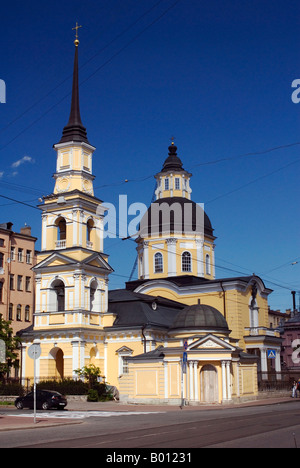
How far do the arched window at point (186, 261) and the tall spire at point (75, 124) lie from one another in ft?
55.3

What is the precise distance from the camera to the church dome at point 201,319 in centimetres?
4034

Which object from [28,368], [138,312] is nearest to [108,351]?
[138,312]

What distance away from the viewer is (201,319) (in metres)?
40.5

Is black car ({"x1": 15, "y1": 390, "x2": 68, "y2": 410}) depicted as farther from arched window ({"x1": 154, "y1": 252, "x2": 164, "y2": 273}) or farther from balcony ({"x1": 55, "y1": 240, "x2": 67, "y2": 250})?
arched window ({"x1": 154, "y1": 252, "x2": 164, "y2": 273})

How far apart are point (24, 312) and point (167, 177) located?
20.8 metres

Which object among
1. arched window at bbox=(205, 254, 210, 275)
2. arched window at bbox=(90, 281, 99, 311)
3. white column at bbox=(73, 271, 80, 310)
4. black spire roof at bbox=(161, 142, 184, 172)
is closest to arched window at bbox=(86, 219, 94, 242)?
arched window at bbox=(90, 281, 99, 311)

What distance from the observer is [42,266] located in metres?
48.4

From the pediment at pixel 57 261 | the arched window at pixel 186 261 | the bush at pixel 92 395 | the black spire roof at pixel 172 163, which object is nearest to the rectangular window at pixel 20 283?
the pediment at pixel 57 261

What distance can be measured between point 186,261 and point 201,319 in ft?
65.1

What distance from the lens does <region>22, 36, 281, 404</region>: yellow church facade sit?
126 feet

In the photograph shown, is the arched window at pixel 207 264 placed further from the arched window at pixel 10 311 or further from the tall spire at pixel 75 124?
the arched window at pixel 10 311

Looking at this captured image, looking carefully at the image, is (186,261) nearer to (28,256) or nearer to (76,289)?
(76,289)

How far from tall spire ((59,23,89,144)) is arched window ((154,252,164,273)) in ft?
52.9

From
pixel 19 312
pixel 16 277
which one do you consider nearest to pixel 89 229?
pixel 16 277
